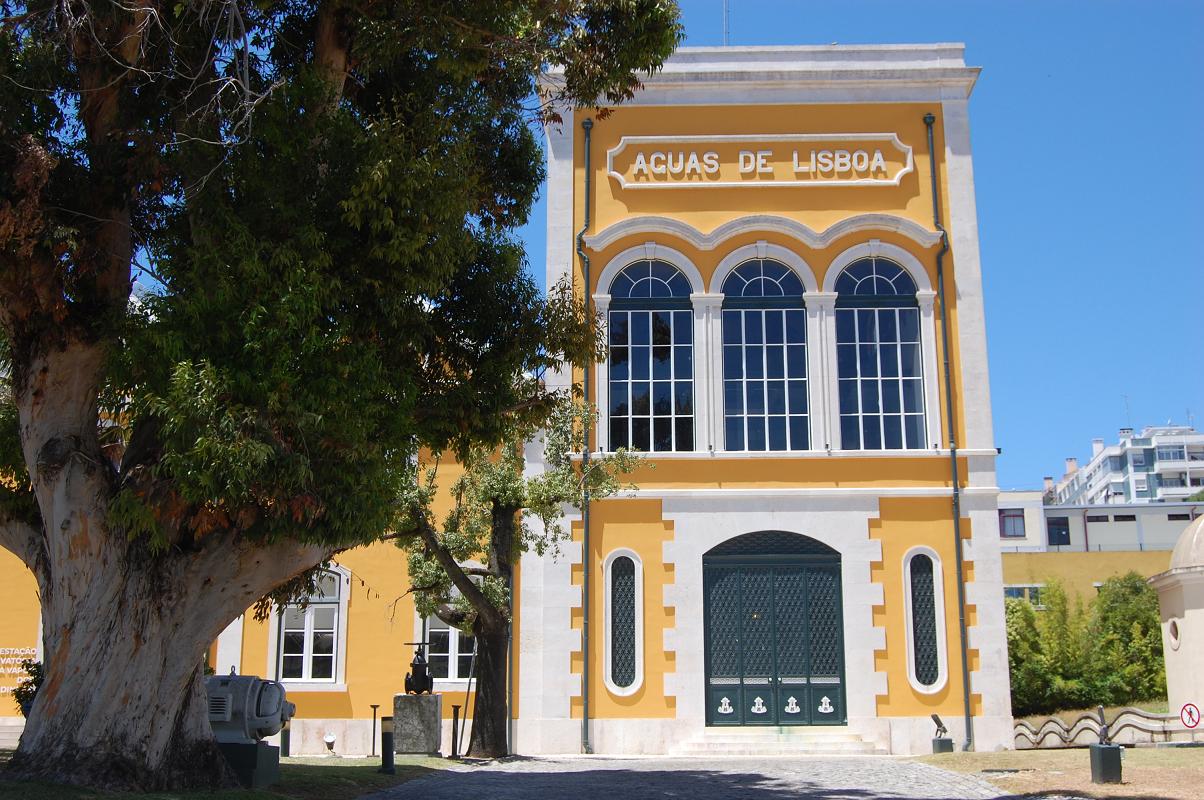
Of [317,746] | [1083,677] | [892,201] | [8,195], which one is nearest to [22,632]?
[317,746]

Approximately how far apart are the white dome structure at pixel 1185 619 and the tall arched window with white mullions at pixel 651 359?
8.79 metres

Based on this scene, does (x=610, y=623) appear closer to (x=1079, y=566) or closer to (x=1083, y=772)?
(x=1083, y=772)

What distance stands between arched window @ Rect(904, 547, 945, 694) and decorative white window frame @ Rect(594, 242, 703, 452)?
13.0 ft

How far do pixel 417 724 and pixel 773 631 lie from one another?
19.9 feet

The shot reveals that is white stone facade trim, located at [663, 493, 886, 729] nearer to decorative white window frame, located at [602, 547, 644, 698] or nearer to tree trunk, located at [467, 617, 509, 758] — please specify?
decorative white window frame, located at [602, 547, 644, 698]

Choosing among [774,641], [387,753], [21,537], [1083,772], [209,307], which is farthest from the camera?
[774,641]

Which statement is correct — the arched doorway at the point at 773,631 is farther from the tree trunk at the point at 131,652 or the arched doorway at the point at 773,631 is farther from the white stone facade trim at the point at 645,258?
the tree trunk at the point at 131,652

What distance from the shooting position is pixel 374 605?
69.7 feet

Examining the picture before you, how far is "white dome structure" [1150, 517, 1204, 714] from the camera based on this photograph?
20253 mm

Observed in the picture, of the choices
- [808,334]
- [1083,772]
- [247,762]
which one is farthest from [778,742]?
[247,762]

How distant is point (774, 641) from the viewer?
64.7ft

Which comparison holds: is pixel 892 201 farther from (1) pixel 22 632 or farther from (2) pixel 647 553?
(1) pixel 22 632

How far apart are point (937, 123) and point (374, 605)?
13.3 m

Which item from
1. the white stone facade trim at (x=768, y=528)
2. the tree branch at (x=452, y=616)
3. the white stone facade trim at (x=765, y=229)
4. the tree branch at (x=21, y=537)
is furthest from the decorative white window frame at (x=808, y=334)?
the tree branch at (x=21, y=537)
